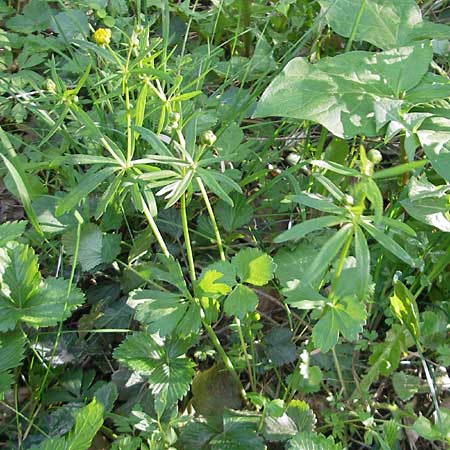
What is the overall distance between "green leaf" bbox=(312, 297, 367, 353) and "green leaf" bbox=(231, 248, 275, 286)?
0.17 m

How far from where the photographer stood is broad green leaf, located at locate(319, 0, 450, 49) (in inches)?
62.8

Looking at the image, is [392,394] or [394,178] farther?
[394,178]

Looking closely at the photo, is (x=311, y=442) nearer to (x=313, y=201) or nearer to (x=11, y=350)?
(x=313, y=201)

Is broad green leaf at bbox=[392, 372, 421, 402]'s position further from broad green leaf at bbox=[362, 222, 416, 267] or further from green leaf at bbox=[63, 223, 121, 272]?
green leaf at bbox=[63, 223, 121, 272]

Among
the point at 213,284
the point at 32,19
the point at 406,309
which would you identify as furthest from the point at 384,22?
the point at 32,19

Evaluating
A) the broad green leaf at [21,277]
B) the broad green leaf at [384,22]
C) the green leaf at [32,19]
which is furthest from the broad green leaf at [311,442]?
the green leaf at [32,19]

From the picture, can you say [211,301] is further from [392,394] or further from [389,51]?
[389,51]

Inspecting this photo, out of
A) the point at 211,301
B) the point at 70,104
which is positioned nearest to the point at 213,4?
the point at 70,104

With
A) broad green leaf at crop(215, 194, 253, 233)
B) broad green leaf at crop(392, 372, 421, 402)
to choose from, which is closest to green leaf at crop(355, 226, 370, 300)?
broad green leaf at crop(392, 372, 421, 402)

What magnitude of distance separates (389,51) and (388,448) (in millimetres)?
946

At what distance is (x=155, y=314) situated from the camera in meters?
1.26

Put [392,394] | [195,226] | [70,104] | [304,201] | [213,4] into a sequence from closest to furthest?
[304,201], [70,104], [392,394], [195,226], [213,4]

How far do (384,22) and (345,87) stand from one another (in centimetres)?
29

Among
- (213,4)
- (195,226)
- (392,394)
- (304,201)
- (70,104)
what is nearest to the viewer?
(304,201)
